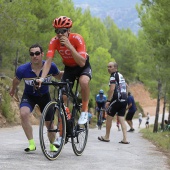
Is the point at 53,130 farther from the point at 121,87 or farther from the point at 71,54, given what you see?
the point at 121,87

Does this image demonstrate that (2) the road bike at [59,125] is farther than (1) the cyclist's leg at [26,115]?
No

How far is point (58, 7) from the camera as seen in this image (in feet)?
89.7

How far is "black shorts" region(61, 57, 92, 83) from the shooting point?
707 cm

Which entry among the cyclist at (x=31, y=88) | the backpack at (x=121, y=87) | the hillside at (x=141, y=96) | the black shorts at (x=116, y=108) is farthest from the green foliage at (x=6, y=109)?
the hillside at (x=141, y=96)

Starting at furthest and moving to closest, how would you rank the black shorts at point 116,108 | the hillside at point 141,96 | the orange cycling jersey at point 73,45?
1. the hillside at point 141,96
2. the black shorts at point 116,108
3. the orange cycling jersey at point 73,45

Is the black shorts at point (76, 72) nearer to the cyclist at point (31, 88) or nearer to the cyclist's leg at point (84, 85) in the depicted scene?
the cyclist's leg at point (84, 85)

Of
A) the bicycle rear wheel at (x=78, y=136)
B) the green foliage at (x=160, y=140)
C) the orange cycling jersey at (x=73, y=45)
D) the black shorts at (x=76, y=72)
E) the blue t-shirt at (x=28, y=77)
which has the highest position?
the orange cycling jersey at (x=73, y=45)

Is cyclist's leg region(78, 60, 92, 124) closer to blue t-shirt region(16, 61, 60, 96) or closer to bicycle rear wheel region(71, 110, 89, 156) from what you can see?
bicycle rear wheel region(71, 110, 89, 156)

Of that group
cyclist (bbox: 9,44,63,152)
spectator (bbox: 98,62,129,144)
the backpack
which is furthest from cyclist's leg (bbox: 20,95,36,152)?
the backpack

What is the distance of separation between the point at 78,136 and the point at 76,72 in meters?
0.99

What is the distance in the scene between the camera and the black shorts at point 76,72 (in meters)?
7.07

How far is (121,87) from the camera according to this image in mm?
10781

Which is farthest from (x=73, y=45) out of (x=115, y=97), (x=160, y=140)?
(x=160, y=140)

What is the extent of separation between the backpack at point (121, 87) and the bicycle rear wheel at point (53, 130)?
13.2 feet
